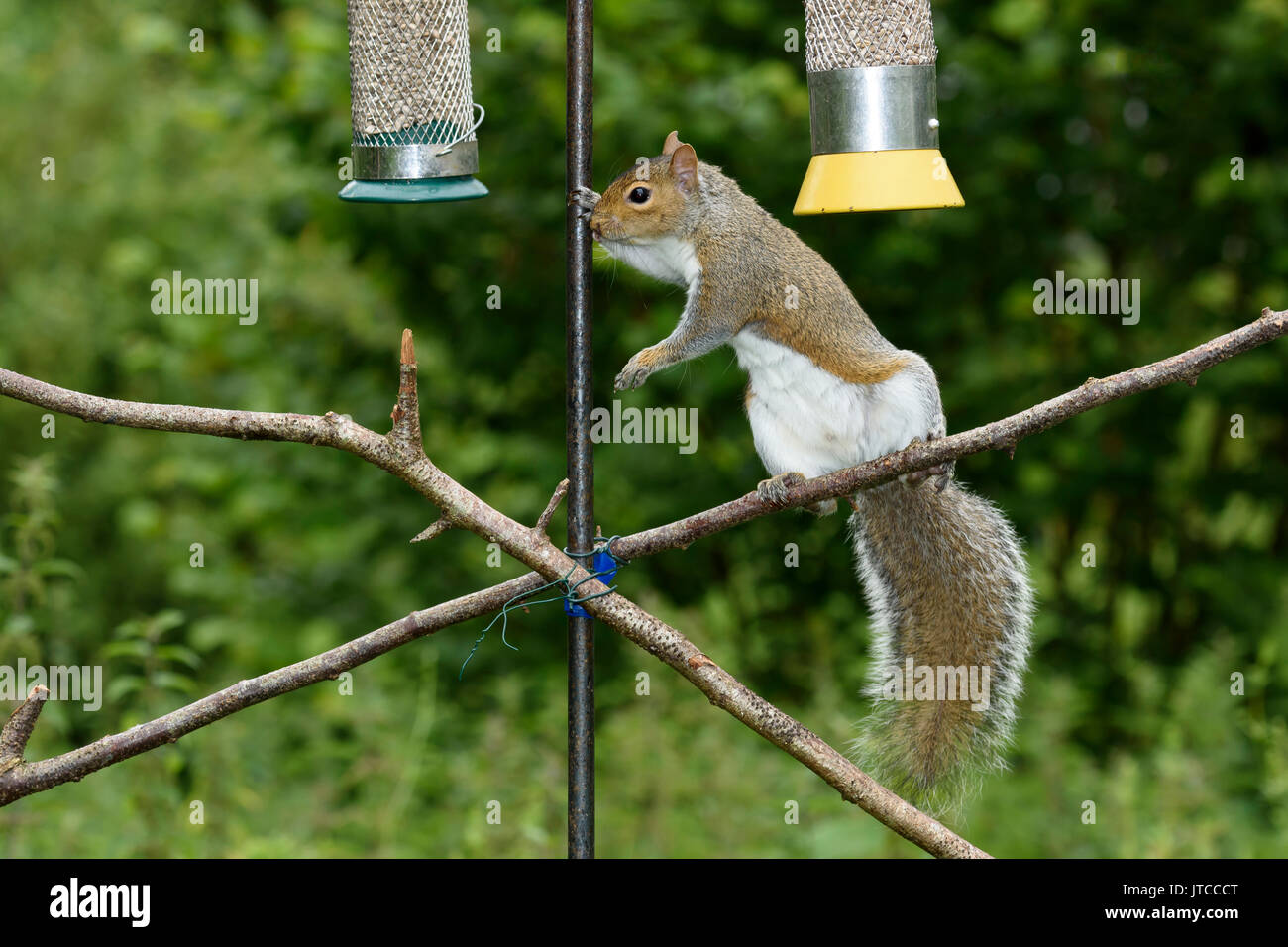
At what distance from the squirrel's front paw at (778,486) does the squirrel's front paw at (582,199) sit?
0.46m

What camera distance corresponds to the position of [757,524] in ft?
12.5

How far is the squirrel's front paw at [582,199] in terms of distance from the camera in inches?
71.2

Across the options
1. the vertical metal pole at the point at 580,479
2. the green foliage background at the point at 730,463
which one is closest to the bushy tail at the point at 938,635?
the vertical metal pole at the point at 580,479

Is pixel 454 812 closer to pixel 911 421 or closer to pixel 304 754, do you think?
pixel 304 754

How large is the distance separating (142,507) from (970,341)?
2.82m

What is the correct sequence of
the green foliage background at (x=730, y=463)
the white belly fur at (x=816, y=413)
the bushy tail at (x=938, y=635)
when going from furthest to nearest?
the green foliage background at (x=730, y=463)
the white belly fur at (x=816, y=413)
the bushy tail at (x=938, y=635)

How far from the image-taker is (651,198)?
7.07 ft

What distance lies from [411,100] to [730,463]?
185 cm

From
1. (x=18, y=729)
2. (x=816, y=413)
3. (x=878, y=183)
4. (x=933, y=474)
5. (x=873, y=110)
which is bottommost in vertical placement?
(x=18, y=729)

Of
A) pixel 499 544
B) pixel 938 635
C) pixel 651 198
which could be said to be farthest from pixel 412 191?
pixel 938 635

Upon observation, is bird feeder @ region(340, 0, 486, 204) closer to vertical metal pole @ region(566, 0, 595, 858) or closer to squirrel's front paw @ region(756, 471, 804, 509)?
vertical metal pole @ region(566, 0, 595, 858)

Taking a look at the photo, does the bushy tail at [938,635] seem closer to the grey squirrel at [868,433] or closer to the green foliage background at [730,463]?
the grey squirrel at [868,433]

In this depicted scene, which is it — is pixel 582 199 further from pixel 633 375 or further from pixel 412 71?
pixel 412 71

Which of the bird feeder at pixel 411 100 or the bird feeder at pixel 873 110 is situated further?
the bird feeder at pixel 411 100
